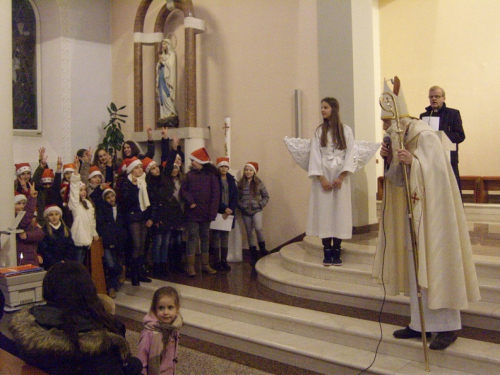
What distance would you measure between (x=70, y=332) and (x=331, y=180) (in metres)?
3.55

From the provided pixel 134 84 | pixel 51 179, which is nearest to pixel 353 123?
pixel 51 179

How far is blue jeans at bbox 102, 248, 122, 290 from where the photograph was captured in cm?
568

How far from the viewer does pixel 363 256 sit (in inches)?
205

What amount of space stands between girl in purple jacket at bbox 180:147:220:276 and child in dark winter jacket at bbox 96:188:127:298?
843 mm

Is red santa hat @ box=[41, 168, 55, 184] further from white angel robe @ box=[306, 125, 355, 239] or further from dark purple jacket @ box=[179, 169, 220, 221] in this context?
white angel robe @ box=[306, 125, 355, 239]

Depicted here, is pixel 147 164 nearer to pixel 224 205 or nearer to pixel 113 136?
pixel 224 205

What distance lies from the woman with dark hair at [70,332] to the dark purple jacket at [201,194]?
12.7 feet

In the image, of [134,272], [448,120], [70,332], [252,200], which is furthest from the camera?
[252,200]

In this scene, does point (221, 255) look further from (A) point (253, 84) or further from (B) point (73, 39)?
(B) point (73, 39)

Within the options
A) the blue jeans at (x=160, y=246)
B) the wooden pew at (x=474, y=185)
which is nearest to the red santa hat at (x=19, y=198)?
the blue jeans at (x=160, y=246)

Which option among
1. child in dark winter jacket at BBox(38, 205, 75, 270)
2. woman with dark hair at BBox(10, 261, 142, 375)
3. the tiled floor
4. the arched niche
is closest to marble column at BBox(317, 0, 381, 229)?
the tiled floor

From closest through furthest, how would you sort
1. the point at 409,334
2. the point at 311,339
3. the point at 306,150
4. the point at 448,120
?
the point at 409,334, the point at 311,339, the point at 306,150, the point at 448,120

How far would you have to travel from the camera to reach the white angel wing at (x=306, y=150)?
5.49m

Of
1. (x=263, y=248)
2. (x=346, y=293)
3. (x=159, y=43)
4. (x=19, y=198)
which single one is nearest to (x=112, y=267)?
(x=19, y=198)
